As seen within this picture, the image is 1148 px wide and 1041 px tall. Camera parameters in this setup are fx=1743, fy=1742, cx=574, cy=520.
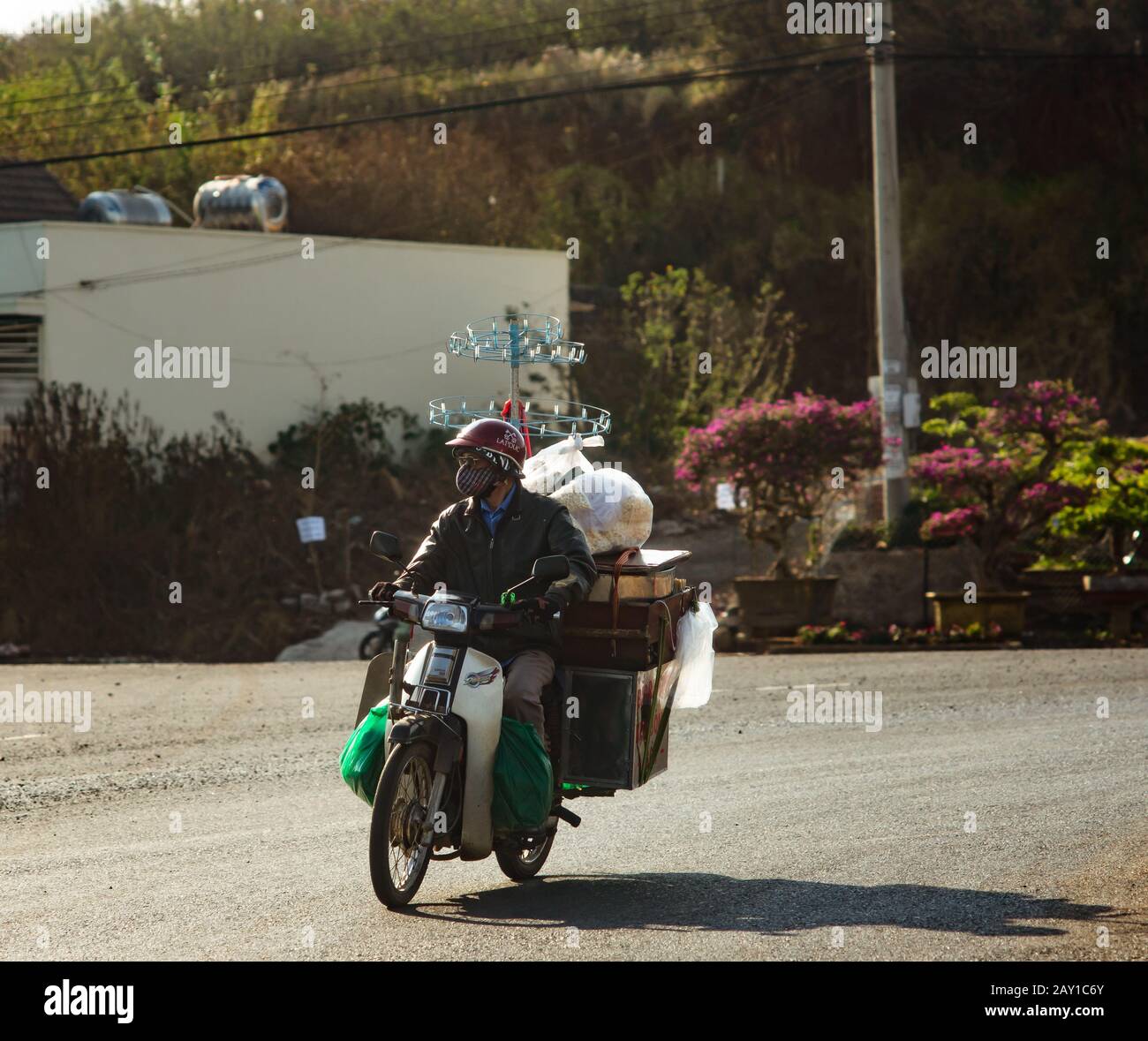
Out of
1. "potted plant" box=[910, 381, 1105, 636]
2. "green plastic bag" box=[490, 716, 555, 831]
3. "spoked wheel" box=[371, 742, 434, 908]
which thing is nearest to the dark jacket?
"green plastic bag" box=[490, 716, 555, 831]

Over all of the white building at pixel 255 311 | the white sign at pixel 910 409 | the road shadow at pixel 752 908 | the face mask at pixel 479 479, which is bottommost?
the road shadow at pixel 752 908

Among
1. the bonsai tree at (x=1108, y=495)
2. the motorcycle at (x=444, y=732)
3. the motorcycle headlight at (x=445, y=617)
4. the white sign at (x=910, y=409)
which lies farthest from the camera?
the white sign at (x=910, y=409)

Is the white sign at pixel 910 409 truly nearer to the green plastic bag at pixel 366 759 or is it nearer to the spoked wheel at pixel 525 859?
the spoked wheel at pixel 525 859

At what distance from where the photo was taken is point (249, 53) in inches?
2172

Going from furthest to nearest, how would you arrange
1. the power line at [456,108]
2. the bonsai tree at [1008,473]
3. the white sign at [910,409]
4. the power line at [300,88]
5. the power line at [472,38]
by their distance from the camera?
the power line at [472,38] < the power line at [300,88] < the power line at [456,108] < the white sign at [910,409] < the bonsai tree at [1008,473]

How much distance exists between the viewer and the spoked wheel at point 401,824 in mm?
6688

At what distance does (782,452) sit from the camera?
69.4 ft

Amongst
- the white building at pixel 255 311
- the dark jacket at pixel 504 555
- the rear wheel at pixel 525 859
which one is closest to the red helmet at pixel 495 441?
the dark jacket at pixel 504 555

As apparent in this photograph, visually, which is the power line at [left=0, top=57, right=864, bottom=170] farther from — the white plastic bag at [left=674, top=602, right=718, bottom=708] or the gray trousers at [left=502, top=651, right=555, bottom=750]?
the gray trousers at [left=502, top=651, right=555, bottom=750]

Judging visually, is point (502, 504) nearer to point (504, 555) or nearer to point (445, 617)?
point (504, 555)

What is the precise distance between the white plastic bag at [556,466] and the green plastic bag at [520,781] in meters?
1.46

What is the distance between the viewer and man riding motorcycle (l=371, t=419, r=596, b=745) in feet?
24.2

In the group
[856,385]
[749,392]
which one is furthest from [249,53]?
[749,392]

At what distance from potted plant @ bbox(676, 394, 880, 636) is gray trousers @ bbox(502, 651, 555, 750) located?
13705 mm
